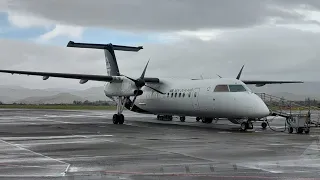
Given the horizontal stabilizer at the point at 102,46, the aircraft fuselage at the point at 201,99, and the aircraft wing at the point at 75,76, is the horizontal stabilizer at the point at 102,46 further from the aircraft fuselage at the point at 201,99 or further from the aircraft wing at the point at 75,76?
the aircraft fuselage at the point at 201,99

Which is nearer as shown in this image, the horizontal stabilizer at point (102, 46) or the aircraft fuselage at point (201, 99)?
the aircraft fuselage at point (201, 99)

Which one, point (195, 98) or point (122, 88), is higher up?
point (122, 88)

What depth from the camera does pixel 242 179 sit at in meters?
7.70

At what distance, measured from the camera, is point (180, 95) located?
26.4 metres

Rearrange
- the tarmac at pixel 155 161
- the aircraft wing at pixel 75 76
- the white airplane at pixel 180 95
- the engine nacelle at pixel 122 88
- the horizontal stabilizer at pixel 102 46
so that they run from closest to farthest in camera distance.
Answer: the tarmac at pixel 155 161 < the white airplane at pixel 180 95 < the engine nacelle at pixel 122 88 < the aircraft wing at pixel 75 76 < the horizontal stabilizer at pixel 102 46

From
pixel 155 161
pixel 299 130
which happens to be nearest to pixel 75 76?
pixel 299 130

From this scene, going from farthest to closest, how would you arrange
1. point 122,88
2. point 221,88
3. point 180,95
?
point 122,88 < point 180,95 < point 221,88

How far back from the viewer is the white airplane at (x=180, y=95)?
21562mm

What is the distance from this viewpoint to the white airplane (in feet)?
70.7

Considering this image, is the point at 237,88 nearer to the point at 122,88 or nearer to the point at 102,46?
the point at 122,88

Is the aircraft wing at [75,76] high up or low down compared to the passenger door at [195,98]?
up

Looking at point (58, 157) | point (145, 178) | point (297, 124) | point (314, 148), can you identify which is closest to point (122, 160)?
point (58, 157)

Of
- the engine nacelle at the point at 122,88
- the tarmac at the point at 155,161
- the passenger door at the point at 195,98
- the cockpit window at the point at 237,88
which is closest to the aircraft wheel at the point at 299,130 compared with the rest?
the cockpit window at the point at 237,88

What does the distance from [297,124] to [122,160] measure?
13.4m
